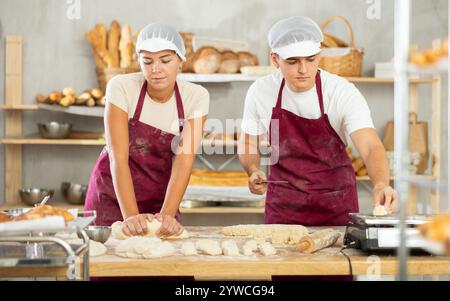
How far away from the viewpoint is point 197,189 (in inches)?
162

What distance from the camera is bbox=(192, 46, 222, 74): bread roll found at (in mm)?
4168

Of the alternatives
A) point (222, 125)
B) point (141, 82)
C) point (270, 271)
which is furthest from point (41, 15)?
A: point (270, 271)

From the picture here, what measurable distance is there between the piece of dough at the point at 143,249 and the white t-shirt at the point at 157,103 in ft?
2.29

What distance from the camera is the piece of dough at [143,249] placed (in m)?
1.94

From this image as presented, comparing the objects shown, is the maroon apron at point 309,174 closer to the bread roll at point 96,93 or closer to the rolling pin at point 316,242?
the rolling pin at point 316,242

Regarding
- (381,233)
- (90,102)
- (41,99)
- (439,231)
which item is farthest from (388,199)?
(41,99)

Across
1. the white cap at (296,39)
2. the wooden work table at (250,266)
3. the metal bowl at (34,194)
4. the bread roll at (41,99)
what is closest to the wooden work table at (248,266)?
the wooden work table at (250,266)

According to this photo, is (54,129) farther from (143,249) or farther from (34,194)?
(143,249)

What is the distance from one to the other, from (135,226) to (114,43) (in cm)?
225

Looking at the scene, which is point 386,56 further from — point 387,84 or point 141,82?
point 141,82

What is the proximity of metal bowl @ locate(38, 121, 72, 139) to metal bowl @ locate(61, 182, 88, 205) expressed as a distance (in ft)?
0.98

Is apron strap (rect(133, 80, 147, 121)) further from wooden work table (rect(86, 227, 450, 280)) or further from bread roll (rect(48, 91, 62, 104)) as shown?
bread roll (rect(48, 91, 62, 104))

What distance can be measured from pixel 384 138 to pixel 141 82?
A: 91.4 inches

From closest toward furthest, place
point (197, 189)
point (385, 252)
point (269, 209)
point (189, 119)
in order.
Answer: point (385, 252) → point (189, 119) → point (269, 209) → point (197, 189)
